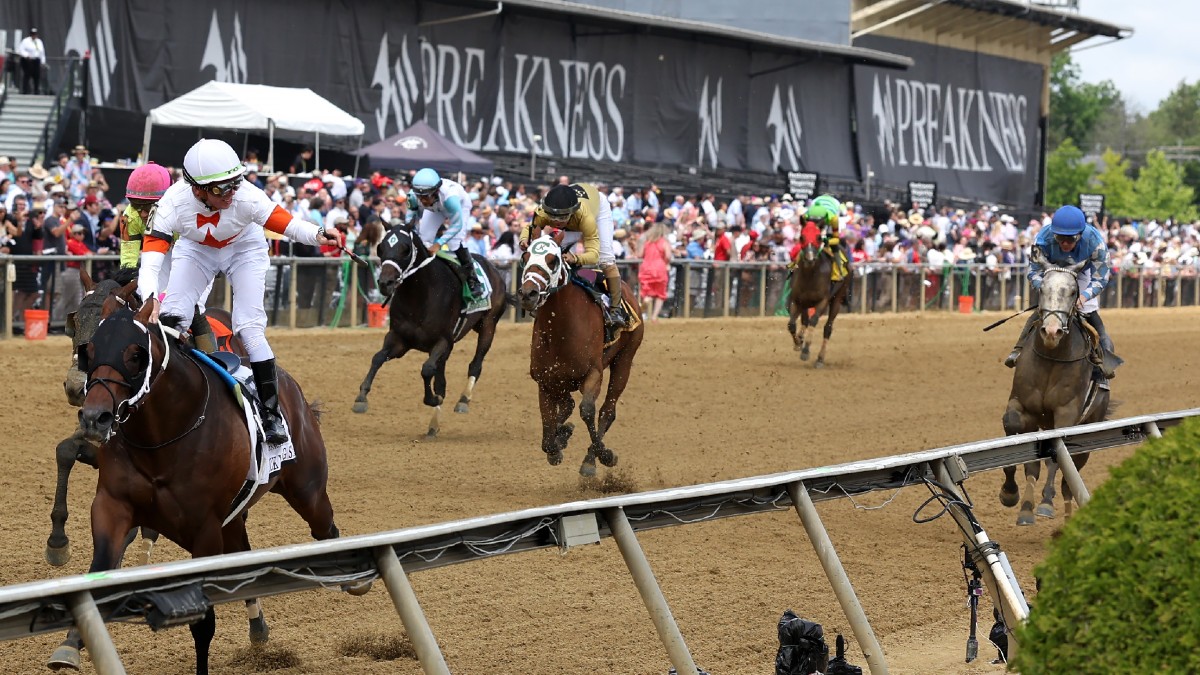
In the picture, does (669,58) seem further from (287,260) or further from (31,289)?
(31,289)

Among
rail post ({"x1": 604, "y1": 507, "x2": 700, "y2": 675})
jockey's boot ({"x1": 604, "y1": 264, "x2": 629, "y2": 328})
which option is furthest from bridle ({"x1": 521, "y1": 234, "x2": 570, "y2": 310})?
rail post ({"x1": 604, "y1": 507, "x2": 700, "y2": 675})

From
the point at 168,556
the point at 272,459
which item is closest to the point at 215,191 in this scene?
the point at 272,459

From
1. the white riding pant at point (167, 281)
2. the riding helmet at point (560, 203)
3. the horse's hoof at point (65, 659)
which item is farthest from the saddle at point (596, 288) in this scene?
the horse's hoof at point (65, 659)

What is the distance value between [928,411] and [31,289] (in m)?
8.87

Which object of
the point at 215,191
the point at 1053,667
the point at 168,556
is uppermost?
the point at 215,191

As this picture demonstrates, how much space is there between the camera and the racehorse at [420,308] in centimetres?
1261

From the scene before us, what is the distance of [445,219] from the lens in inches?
517

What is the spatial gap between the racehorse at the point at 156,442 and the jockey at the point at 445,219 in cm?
683

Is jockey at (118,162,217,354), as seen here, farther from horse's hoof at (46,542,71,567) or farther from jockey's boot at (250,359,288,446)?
horse's hoof at (46,542,71,567)

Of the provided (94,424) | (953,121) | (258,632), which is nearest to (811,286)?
(258,632)

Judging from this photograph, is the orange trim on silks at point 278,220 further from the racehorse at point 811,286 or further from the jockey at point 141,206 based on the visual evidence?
the racehorse at point 811,286

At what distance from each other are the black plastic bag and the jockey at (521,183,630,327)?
204 inches

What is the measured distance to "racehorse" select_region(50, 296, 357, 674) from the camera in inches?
214

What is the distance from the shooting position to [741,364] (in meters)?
18.2
